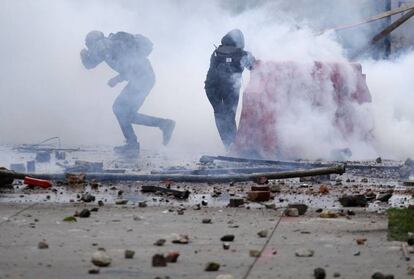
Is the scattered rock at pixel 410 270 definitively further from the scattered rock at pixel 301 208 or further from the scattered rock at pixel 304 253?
the scattered rock at pixel 301 208

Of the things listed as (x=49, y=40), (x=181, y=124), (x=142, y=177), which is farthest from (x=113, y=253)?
(x=49, y=40)

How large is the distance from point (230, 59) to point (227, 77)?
0.97 ft

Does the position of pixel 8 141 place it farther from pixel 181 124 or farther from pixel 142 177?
pixel 142 177

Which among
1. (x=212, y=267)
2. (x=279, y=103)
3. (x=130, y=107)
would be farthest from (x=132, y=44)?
(x=212, y=267)

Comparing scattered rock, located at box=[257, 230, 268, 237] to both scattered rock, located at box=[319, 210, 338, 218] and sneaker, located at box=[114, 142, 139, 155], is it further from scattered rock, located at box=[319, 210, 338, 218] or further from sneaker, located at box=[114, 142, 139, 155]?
sneaker, located at box=[114, 142, 139, 155]

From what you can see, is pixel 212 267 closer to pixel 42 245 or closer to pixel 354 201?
pixel 42 245

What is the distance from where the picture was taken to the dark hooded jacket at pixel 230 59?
1486cm

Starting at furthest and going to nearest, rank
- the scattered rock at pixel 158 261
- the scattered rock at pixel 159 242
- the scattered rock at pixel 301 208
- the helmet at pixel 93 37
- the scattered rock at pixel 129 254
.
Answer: the helmet at pixel 93 37 → the scattered rock at pixel 301 208 → the scattered rock at pixel 159 242 → the scattered rock at pixel 129 254 → the scattered rock at pixel 158 261

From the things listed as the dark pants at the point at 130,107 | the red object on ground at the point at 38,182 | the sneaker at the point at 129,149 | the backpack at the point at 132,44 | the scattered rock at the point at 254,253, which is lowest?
the scattered rock at the point at 254,253

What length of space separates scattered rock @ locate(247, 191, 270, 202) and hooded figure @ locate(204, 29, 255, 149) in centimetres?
599

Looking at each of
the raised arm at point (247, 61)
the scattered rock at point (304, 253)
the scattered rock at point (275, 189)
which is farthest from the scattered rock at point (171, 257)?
the raised arm at point (247, 61)

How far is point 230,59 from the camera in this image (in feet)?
48.8

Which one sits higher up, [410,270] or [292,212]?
[292,212]

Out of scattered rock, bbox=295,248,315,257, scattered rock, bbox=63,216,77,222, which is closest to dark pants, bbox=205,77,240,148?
scattered rock, bbox=63,216,77,222
